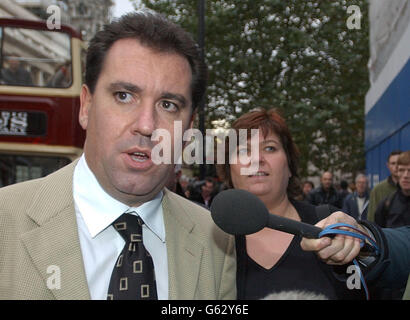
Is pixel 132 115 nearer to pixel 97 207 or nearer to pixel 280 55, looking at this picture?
pixel 97 207

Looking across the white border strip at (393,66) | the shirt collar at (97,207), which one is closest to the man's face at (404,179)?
the white border strip at (393,66)

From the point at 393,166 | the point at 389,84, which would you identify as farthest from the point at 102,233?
the point at 389,84

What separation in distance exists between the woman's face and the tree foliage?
1127 centimetres

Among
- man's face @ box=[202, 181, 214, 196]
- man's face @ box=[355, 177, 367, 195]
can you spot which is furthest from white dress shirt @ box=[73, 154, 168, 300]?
man's face @ box=[202, 181, 214, 196]

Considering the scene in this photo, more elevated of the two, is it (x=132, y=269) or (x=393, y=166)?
(x=393, y=166)

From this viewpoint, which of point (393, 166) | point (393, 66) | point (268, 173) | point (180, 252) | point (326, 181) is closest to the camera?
point (180, 252)

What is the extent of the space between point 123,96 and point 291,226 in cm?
74

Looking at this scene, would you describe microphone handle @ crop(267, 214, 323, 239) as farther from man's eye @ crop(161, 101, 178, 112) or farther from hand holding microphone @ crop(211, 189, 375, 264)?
man's eye @ crop(161, 101, 178, 112)

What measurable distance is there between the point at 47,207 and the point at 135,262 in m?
0.35

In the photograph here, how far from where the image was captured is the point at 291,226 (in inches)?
53.5

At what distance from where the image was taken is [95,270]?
1.65 m

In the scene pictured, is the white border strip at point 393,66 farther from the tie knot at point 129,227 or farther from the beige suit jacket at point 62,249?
the tie knot at point 129,227

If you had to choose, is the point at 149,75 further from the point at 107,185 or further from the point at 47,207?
the point at 47,207
